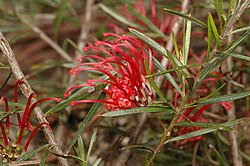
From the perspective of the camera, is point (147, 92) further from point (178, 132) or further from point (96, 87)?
point (178, 132)

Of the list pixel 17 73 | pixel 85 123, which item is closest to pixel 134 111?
pixel 85 123

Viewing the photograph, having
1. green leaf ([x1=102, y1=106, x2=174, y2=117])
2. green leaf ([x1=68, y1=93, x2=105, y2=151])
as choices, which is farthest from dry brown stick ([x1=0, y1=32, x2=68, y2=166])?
green leaf ([x1=102, y1=106, x2=174, y2=117])

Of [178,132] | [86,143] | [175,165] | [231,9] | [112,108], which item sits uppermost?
[231,9]

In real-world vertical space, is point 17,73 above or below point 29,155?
above

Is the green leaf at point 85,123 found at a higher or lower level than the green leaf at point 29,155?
higher

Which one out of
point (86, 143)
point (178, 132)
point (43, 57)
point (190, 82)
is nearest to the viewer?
point (190, 82)

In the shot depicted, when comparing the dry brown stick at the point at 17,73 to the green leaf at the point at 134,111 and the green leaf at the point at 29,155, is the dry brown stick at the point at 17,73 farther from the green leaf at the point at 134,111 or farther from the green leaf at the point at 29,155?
the green leaf at the point at 134,111

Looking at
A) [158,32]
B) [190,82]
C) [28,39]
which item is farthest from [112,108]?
[28,39]

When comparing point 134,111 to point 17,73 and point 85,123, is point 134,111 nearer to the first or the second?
point 85,123

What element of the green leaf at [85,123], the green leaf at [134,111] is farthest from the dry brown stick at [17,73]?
the green leaf at [134,111]

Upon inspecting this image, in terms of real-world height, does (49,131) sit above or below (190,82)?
below

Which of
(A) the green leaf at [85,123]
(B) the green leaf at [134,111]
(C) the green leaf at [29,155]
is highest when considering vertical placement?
(B) the green leaf at [134,111]
